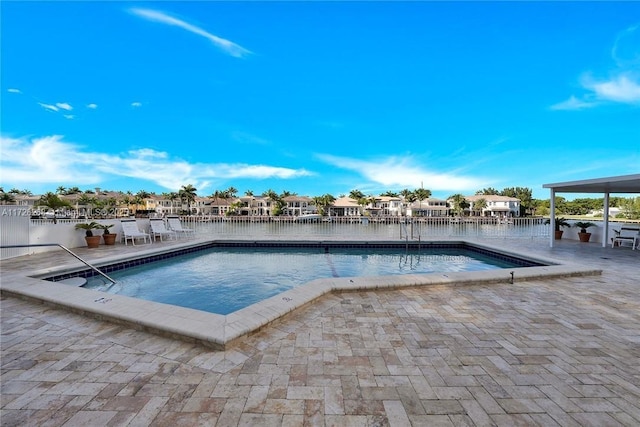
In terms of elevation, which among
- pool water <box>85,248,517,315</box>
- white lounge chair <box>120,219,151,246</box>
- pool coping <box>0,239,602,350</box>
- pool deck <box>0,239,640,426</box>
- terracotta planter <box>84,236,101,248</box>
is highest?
white lounge chair <box>120,219,151,246</box>

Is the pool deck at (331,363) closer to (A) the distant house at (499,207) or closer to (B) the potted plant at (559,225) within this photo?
(B) the potted plant at (559,225)

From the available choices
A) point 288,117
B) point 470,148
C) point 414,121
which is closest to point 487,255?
point 414,121

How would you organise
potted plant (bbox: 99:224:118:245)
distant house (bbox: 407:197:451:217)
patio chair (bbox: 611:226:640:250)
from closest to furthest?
patio chair (bbox: 611:226:640:250)
potted plant (bbox: 99:224:118:245)
distant house (bbox: 407:197:451:217)

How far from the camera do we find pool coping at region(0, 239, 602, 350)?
2.82 m

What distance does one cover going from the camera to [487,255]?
9.17 metres

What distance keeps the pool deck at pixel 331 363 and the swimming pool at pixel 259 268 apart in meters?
1.63

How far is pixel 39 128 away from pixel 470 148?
144ft

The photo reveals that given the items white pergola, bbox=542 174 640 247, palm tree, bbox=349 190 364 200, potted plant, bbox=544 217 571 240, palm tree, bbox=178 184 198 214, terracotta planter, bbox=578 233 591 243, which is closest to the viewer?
white pergola, bbox=542 174 640 247

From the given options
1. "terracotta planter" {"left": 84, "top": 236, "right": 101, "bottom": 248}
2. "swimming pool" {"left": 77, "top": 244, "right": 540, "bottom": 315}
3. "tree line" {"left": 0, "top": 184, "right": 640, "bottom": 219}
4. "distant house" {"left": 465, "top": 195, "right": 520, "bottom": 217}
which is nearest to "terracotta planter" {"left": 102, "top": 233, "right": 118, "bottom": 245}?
"terracotta planter" {"left": 84, "top": 236, "right": 101, "bottom": 248}

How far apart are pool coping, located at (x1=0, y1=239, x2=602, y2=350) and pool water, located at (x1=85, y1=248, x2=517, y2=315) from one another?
49.0 inches

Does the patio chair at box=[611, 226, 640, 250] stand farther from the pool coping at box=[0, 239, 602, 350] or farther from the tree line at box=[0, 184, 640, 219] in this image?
the tree line at box=[0, 184, 640, 219]

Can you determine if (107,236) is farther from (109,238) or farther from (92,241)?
(92,241)

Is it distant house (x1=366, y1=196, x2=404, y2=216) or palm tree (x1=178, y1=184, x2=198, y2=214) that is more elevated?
palm tree (x1=178, y1=184, x2=198, y2=214)

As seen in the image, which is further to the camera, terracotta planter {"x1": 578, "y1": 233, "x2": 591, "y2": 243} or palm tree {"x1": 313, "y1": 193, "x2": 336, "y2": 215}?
palm tree {"x1": 313, "y1": 193, "x2": 336, "y2": 215}
